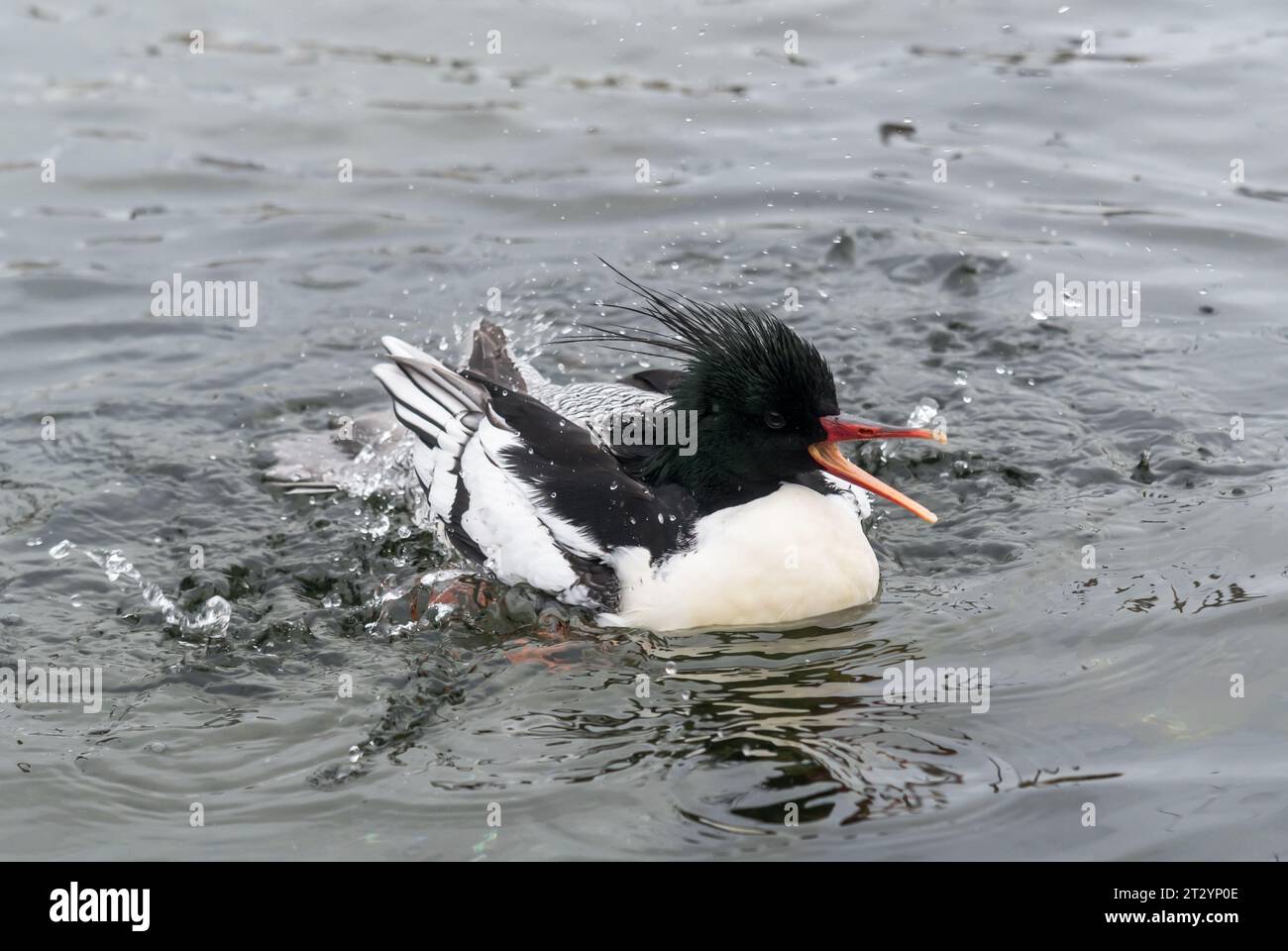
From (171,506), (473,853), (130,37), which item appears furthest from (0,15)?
(473,853)

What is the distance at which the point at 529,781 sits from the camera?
5812mm

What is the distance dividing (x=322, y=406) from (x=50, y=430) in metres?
1.62

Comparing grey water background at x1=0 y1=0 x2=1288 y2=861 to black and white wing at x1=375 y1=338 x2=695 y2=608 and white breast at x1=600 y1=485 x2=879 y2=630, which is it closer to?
white breast at x1=600 y1=485 x2=879 y2=630

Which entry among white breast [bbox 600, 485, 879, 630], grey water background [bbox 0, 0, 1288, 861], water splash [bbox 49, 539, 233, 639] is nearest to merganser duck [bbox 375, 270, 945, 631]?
white breast [bbox 600, 485, 879, 630]

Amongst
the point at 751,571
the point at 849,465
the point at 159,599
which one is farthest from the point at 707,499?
the point at 159,599

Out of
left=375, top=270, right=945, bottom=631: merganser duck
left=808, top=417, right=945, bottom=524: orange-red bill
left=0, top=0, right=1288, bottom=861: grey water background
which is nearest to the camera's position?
left=0, top=0, right=1288, bottom=861: grey water background

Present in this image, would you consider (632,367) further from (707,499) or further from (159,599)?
(159,599)

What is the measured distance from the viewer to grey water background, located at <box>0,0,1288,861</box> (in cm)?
578

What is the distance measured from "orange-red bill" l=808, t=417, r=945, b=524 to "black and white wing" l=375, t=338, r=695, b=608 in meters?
0.68

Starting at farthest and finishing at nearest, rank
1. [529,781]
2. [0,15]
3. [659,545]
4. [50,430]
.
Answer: [0,15] < [50,430] < [659,545] < [529,781]

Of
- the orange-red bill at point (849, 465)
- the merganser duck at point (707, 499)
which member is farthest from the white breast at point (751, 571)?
the orange-red bill at point (849, 465)

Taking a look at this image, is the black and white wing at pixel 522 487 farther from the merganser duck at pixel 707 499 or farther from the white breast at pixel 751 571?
the white breast at pixel 751 571

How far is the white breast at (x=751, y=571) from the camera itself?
21.9 feet

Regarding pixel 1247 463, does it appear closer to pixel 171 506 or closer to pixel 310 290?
pixel 171 506
